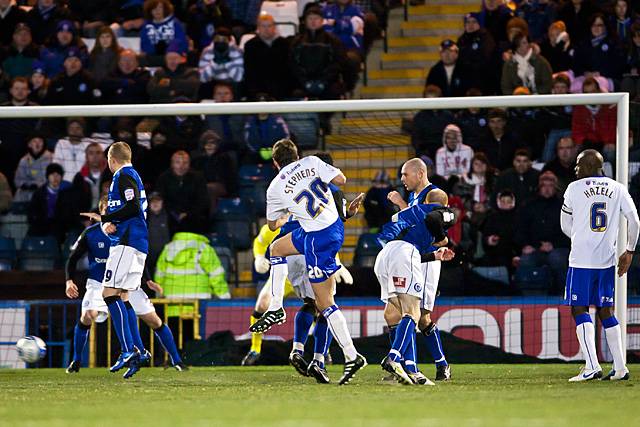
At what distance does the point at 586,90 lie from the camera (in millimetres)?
17250

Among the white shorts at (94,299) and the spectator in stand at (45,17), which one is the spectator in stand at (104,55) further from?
the white shorts at (94,299)

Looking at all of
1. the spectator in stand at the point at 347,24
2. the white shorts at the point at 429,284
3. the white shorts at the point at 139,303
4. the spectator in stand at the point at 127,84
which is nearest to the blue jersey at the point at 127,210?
the white shorts at the point at 139,303

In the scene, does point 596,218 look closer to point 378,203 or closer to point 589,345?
point 589,345

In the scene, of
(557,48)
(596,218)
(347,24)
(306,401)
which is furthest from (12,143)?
(306,401)

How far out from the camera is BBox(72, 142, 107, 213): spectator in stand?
16844 mm

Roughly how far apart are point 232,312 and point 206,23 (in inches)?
265

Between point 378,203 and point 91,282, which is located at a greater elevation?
point 378,203

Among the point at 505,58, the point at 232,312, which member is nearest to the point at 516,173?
the point at 505,58

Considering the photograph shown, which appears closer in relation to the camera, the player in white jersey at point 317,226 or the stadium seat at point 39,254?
the player in white jersey at point 317,226

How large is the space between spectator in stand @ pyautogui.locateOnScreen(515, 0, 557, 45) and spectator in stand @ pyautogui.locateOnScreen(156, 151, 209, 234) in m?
6.10

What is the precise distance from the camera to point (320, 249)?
10.9 metres

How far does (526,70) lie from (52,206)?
716 cm

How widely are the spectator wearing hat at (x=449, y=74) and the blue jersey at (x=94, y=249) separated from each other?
683 centimetres

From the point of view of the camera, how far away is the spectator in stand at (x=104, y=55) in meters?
19.7
